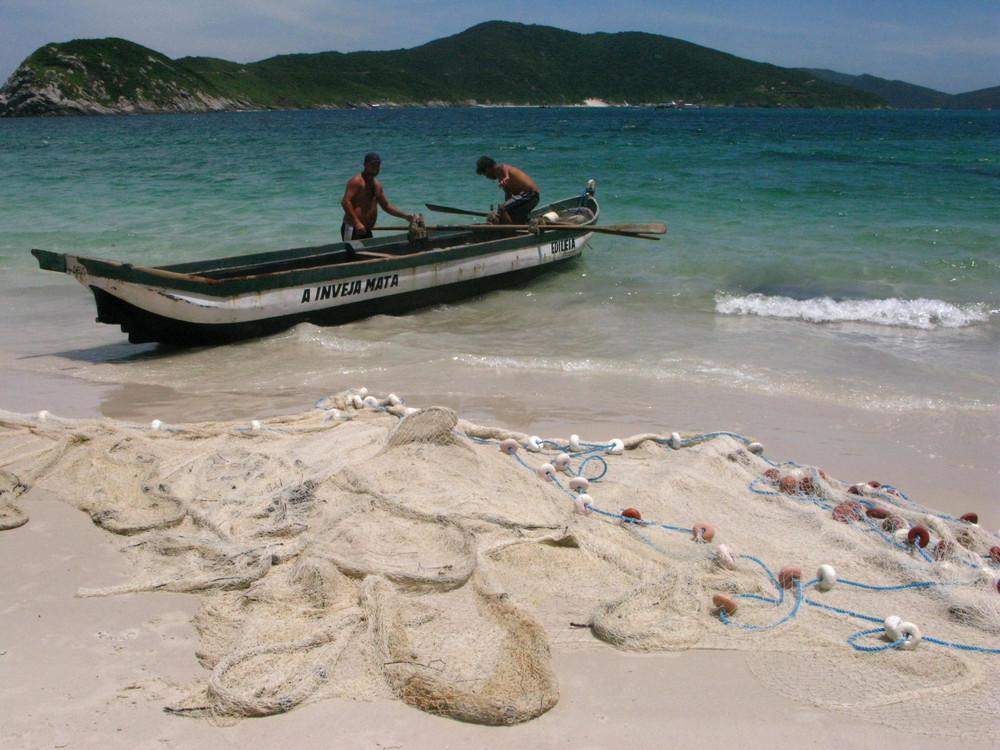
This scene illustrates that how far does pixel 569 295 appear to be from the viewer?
38.0ft

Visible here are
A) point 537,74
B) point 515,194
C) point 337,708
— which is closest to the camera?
point 337,708

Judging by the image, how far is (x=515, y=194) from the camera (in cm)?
1245

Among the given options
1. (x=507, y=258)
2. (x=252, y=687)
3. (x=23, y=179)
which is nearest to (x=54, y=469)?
(x=252, y=687)

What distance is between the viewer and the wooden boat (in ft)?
25.5

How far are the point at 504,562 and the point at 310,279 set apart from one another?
5.96 m

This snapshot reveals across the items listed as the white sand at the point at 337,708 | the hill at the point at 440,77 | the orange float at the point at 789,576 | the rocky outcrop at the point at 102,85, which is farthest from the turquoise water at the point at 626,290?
the hill at the point at 440,77

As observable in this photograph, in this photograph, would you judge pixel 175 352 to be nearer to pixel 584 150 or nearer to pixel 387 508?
pixel 387 508

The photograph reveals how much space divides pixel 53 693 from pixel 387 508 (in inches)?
63.2

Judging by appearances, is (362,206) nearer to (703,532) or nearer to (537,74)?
(703,532)

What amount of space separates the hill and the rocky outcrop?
142 mm

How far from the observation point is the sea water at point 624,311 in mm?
7195

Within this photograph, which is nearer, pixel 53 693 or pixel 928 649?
pixel 53 693

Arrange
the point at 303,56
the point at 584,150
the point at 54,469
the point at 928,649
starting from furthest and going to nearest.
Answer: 1. the point at 303,56
2. the point at 584,150
3. the point at 54,469
4. the point at 928,649

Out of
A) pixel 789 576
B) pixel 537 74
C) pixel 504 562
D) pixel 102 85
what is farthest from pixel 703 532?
pixel 537 74
